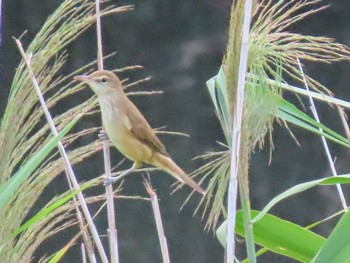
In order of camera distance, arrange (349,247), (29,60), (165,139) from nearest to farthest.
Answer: (349,247)
(29,60)
(165,139)

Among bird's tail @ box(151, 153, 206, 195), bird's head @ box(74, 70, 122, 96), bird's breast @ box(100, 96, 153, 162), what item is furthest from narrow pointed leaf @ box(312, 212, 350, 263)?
bird's breast @ box(100, 96, 153, 162)

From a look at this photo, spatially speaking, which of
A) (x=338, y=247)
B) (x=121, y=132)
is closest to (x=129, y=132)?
(x=121, y=132)

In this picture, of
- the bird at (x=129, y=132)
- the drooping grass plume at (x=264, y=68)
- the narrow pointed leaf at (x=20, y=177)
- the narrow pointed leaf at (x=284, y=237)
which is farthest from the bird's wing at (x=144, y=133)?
the narrow pointed leaf at (x=20, y=177)

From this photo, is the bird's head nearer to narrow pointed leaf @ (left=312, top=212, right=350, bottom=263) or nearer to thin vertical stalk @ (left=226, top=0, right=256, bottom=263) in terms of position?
thin vertical stalk @ (left=226, top=0, right=256, bottom=263)

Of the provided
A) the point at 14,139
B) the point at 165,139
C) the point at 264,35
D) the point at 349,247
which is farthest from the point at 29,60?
the point at 165,139

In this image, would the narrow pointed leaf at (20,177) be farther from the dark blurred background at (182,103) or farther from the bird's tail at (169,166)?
the dark blurred background at (182,103)

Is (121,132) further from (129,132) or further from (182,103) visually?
(182,103)

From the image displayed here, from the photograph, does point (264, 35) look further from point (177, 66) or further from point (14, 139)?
point (177, 66)
